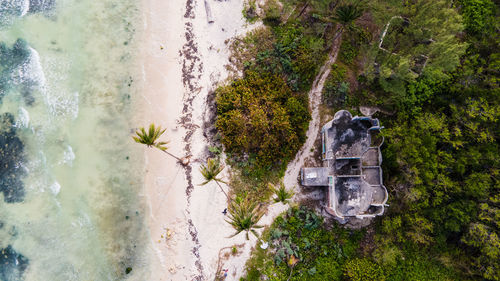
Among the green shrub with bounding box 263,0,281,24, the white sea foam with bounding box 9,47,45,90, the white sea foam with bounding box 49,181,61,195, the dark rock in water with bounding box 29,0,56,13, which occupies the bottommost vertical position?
the white sea foam with bounding box 49,181,61,195

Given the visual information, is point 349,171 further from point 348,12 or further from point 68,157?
point 68,157

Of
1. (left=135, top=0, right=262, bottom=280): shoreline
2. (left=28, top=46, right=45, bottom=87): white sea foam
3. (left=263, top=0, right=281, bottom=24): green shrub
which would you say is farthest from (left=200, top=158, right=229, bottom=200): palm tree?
(left=28, top=46, right=45, bottom=87): white sea foam

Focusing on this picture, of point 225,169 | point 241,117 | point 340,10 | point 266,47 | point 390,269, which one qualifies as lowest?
point 390,269

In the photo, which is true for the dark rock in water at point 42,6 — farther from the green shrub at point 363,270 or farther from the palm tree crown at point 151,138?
the green shrub at point 363,270

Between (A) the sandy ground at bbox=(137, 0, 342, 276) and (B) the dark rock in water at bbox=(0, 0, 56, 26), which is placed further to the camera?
(B) the dark rock in water at bbox=(0, 0, 56, 26)

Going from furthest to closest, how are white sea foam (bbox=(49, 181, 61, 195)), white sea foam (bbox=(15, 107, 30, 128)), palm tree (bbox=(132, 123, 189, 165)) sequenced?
white sea foam (bbox=(15, 107, 30, 128)), white sea foam (bbox=(49, 181, 61, 195)), palm tree (bbox=(132, 123, 189, 165))

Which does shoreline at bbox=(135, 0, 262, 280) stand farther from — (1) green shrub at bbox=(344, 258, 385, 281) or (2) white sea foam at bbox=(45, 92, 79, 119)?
(1) green shrub at bbox=(344, 258, 385, 281)

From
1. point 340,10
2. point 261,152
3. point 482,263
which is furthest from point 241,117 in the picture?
point 482,263

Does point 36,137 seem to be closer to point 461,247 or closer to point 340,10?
point 340,10
